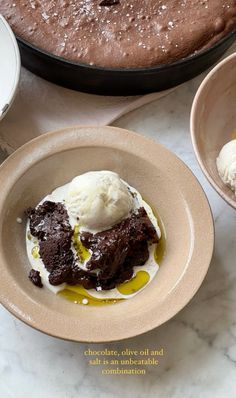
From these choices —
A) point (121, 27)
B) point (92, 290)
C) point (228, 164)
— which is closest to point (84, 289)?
point (92, 290)

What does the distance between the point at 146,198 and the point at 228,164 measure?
0.18 m

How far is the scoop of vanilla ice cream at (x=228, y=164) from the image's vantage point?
1206 mm

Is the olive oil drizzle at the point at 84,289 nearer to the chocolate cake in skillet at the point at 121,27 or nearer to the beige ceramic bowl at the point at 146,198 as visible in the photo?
the beige ceramic bowl at the point at 146,198

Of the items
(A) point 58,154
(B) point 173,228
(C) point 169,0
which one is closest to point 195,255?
(B) point 173,228

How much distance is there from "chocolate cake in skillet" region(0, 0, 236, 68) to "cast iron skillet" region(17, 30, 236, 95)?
3 cm

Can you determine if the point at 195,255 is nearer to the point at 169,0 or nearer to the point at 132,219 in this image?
the point at 132,219

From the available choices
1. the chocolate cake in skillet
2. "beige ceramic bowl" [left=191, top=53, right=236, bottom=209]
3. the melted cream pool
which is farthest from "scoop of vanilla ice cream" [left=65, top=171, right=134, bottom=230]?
the chocolate cake in skillet

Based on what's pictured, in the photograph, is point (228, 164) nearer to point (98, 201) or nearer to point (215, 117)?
point (215, 117)

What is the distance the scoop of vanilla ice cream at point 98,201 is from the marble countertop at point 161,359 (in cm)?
24

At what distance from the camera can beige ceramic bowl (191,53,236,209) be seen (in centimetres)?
121

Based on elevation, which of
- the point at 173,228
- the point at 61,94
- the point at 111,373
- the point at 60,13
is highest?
the point at 60,13

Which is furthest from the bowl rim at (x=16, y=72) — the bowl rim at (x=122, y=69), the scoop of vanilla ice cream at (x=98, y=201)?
the scoop of vanilla ice cream at (x=98, y=201)

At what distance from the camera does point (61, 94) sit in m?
1.42

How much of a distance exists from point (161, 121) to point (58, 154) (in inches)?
12.0
